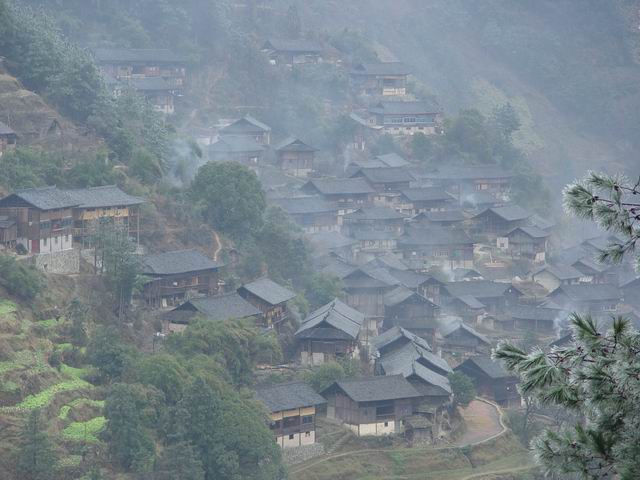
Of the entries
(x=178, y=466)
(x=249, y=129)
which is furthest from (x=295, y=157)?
(x=178, y=466)

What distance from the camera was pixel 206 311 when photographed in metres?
38.3

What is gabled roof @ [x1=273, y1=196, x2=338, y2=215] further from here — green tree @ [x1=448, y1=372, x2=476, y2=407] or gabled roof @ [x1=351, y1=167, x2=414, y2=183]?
green tree @ [x1=448, y1=372, x2=476, y2=407]

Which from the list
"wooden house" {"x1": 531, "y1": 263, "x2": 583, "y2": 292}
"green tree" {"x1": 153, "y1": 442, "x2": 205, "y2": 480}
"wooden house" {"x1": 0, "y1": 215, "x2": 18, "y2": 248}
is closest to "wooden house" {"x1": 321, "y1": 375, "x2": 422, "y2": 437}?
"green tree" {"x1": 153, "y1": 442, "x2": 205, "y2": 480}

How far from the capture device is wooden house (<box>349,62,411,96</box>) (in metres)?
75.1

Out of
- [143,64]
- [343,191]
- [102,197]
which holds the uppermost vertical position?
[143,64]

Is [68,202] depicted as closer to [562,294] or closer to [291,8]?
[562,294]

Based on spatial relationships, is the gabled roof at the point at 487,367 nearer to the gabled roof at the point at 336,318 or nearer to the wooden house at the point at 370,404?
the gabled roof at the point at 336,318

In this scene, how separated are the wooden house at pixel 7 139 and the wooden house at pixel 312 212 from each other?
16.6 m

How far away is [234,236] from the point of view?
47.8m

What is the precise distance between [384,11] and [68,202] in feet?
212

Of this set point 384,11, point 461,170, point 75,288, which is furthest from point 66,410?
point 384,11

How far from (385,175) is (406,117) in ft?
31.8

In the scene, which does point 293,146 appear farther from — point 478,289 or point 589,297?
point 589,297

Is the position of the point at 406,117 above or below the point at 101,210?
above
